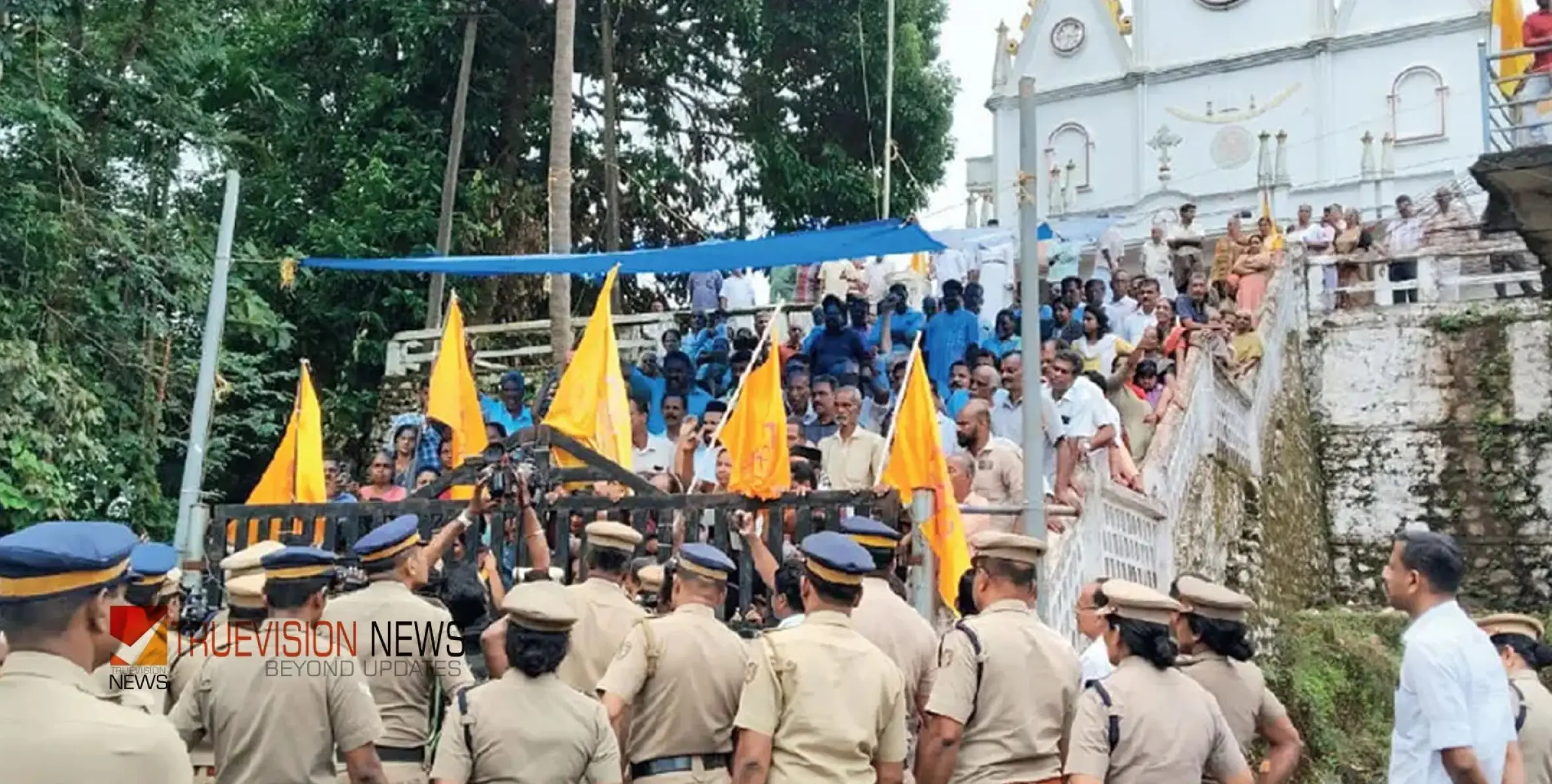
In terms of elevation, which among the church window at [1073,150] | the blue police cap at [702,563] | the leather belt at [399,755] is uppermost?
the church window at [1073,150]

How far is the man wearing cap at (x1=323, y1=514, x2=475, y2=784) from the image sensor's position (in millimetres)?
4551

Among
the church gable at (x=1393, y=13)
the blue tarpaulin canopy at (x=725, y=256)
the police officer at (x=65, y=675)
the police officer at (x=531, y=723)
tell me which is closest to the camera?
the police officer at (x=65, y=675)

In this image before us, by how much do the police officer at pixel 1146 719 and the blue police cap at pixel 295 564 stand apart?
2.21m

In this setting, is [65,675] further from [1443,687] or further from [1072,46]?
[1072,46]

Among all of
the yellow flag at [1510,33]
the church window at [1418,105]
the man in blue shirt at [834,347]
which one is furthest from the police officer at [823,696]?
the church window at [1418,105]

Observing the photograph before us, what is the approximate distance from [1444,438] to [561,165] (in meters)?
8.71

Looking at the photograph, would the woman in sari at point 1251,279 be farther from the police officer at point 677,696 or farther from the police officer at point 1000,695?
the police officer at point 677,696

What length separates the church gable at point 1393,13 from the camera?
25.6 m

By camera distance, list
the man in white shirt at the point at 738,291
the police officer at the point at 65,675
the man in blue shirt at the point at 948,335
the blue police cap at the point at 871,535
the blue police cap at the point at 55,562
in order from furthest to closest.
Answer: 1. the man in white shirt at the point at 738,291
2. the man in blue shirt at the point at 948,335
3. the blue police cap at the point at 871,535
4. the blue police cap at the point at 55,562
5. the police officer at the point at 65,675

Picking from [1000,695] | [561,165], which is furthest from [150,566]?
[561,165]

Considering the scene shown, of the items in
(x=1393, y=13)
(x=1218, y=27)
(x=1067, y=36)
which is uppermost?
(x=1067, y=36)

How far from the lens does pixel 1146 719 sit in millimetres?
4109

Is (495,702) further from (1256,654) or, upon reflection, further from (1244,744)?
(1256,654)

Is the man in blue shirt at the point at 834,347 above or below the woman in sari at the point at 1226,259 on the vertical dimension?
below
